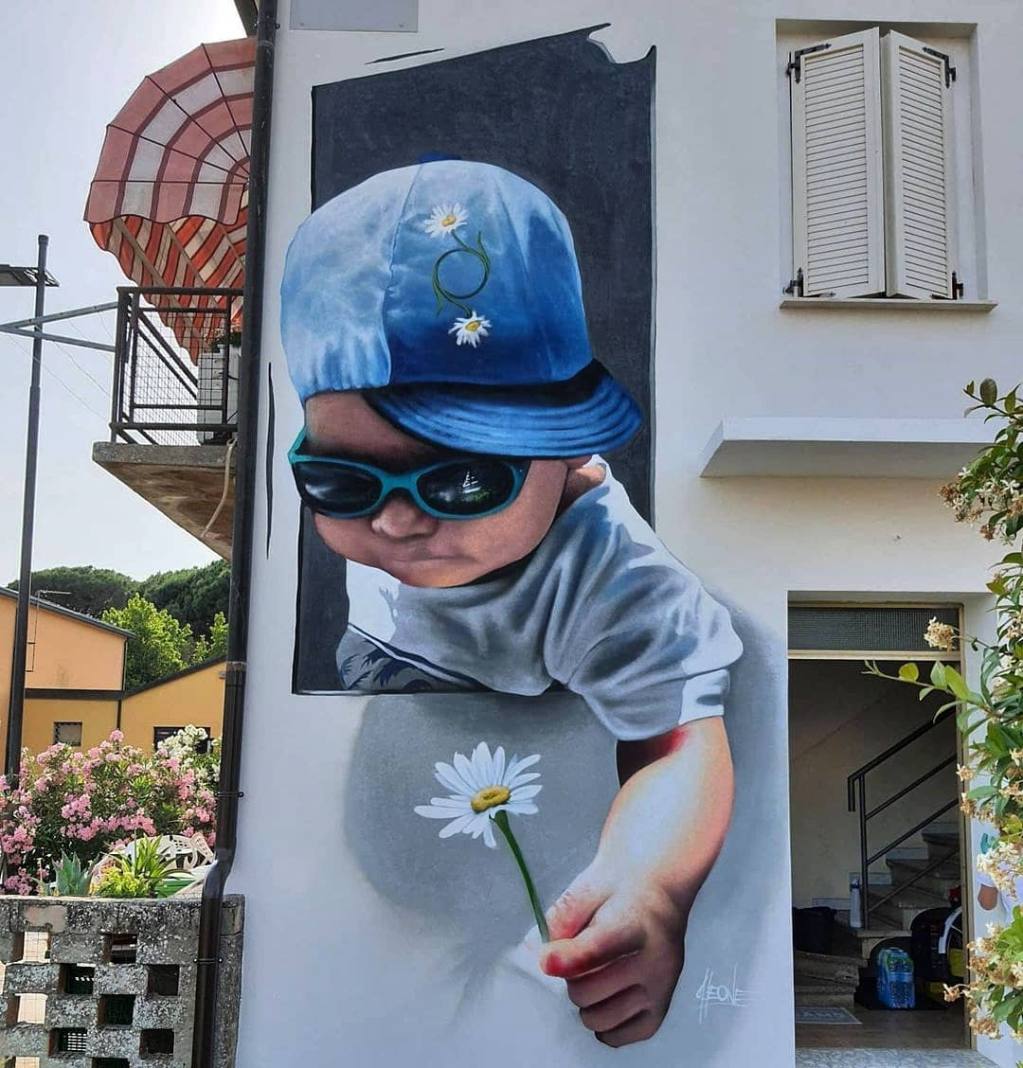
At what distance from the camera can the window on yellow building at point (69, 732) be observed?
2980 cm

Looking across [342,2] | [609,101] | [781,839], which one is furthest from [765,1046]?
[342,2]

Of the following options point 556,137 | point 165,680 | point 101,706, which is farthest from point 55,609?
point 556,137

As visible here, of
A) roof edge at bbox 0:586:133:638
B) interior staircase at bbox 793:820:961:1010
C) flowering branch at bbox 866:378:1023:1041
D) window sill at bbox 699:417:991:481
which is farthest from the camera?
roof edge at bbox 0:586:133:638

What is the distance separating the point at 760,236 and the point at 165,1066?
5835 millimetres

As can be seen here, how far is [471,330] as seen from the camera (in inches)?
270

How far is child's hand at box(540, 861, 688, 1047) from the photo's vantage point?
6.45 meters

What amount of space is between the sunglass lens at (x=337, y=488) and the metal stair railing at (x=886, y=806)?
204 inches

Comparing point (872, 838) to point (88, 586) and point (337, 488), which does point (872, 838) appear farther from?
point (88, 586)

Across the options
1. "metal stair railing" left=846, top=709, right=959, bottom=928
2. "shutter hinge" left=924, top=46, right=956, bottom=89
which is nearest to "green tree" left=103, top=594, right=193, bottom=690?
"metal stair railing" left=846, top=709, right=959, bottom=928

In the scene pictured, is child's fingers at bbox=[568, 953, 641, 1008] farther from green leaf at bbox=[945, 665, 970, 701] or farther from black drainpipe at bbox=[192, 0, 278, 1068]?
green leaf at bbox=[945, 665, 970, 701]

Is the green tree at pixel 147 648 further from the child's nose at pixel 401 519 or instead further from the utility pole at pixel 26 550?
the child's nose at pixel 401 519

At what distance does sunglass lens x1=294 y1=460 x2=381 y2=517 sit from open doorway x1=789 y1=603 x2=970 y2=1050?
2.66m
